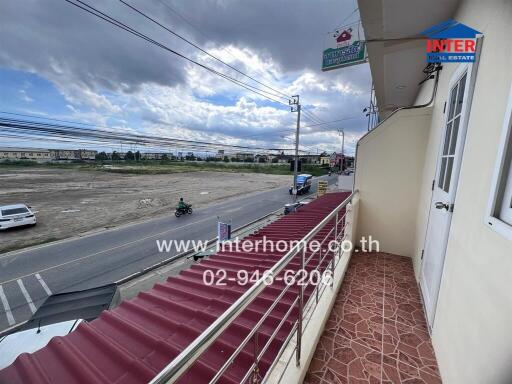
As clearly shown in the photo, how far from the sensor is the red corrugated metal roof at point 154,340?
1.74 m

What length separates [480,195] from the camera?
4.01ft

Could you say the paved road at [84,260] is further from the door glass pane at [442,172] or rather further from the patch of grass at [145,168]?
the patch of grass at [145,168]

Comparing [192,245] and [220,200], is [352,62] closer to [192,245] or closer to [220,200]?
[192,245]

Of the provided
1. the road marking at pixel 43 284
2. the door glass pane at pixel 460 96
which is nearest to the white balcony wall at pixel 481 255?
the door glass pane at pixel 460 96

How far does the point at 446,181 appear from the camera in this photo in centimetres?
203

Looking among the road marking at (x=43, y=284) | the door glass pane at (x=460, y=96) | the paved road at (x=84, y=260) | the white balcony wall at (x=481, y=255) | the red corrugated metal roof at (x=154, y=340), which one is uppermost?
the door glass pane at (x=460, y=96)

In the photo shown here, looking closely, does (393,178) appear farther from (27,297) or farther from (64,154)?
(64,154)

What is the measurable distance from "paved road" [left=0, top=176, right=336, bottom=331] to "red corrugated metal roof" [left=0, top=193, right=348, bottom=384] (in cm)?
545

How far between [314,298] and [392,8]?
2788mm

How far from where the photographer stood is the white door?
1648 millimetres

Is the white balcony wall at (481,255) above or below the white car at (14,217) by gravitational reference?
above

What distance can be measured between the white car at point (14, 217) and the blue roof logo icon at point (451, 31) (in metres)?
17.5

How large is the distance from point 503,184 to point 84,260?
37.5 feet

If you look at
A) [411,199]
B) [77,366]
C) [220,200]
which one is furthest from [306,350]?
[220,200]
